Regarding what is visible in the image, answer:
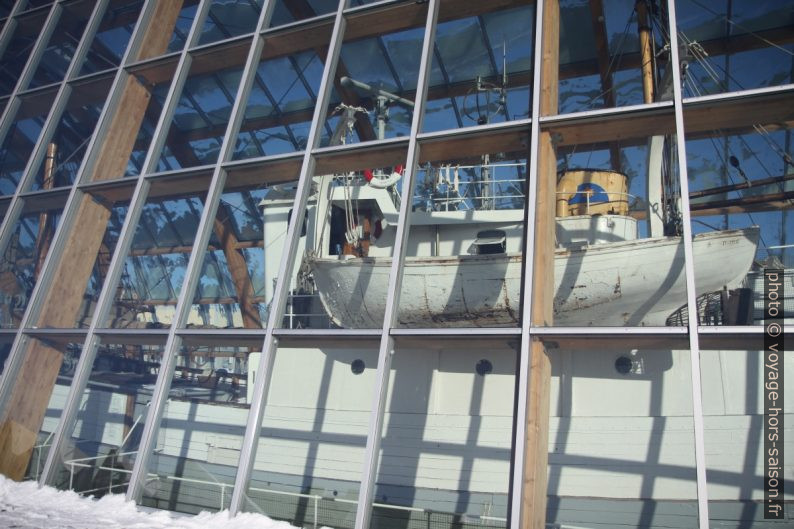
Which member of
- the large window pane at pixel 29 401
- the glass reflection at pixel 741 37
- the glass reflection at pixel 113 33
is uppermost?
the glass reflection at pixel 741 37

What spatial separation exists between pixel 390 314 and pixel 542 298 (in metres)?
1.51

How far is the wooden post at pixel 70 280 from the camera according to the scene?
759cm

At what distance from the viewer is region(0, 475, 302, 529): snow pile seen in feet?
16.9

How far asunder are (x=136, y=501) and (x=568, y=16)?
12895mm

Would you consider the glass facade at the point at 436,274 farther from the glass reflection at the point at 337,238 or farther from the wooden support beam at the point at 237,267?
the wooden support beam at the point at 237,267

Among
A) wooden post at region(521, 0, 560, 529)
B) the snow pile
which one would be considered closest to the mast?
wooden post at region(521, 0, 560, 529)

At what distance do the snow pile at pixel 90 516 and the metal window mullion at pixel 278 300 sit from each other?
268 mm

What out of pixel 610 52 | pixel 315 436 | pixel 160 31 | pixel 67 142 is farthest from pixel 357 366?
pixel 67 142

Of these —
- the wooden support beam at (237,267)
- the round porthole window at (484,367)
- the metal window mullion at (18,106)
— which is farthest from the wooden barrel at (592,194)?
the wooden support beam at (237,267)

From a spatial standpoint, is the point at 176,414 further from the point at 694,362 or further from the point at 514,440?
the point at 694,362

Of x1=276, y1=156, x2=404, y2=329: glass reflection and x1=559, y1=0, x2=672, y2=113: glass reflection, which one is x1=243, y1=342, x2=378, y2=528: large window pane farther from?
x1=559, y1=0, x2=672, y2=113: glass reflection

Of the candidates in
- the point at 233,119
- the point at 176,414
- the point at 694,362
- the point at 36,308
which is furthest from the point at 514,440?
the point at 176,414

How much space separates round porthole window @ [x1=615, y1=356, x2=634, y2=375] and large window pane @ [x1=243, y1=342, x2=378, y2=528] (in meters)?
4.60

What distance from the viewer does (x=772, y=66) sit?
43.5 ft
